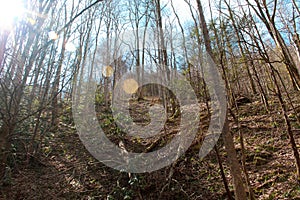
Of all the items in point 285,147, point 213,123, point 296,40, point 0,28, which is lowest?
point 285,147

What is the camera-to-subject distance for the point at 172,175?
497 centimetres

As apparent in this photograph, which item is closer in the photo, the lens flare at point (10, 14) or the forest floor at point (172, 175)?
the lens flare at point (10, 14)

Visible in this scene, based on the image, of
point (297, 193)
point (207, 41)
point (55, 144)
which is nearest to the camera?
point (297, 193)

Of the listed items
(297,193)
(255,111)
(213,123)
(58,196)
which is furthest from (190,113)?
(58,196)

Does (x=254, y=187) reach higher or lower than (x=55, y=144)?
lower

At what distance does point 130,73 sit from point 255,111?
13.0 m

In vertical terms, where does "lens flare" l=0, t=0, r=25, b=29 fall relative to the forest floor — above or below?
above

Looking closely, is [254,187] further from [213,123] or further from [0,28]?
[0,28]

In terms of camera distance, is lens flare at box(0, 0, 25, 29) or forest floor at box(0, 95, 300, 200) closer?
lens flare at box(0, 0, 25, 29)

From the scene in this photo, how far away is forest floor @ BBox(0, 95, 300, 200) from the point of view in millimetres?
4191

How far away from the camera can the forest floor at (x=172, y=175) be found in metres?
4.19

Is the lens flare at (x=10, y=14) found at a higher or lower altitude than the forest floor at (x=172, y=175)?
higher

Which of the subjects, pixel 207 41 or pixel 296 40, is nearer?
pixel 207 41

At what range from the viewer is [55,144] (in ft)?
24.7
